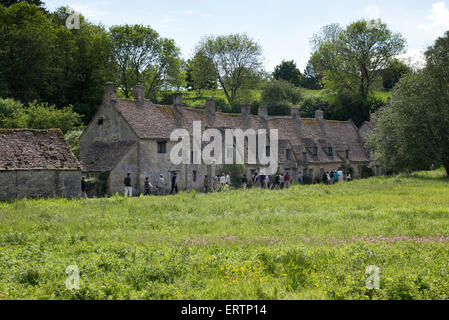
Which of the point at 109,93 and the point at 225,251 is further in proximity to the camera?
the point at 109,93

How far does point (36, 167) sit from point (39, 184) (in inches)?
45.2

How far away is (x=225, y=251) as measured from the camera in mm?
13711

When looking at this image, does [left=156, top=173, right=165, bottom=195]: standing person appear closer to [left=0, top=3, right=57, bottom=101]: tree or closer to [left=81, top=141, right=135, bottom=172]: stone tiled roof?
[left=81, top=141, right=135, bottom=172]: stone tiled roof

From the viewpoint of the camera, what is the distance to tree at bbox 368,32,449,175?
45375 millimetres

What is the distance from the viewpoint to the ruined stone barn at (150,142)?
41.7 m

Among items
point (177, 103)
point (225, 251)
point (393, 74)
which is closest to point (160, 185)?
point (177, 103)

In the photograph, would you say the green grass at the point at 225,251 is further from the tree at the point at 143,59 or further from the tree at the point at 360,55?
the tree at the point at 360,55

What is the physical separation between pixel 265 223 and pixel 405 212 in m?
6.82

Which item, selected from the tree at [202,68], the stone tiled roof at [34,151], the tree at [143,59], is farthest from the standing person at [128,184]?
the tree at [202,68]

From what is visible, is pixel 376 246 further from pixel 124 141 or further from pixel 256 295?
pixel 124 141

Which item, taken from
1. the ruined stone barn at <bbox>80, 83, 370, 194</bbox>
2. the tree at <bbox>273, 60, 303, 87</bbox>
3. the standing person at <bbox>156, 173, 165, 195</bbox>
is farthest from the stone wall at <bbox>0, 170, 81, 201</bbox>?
the tree at <bbox>273, 60, 303, 87</bbox>

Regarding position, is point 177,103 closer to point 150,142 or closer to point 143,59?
point 150,142

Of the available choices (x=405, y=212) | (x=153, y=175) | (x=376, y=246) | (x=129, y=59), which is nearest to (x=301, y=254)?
(x=376, y=246)
